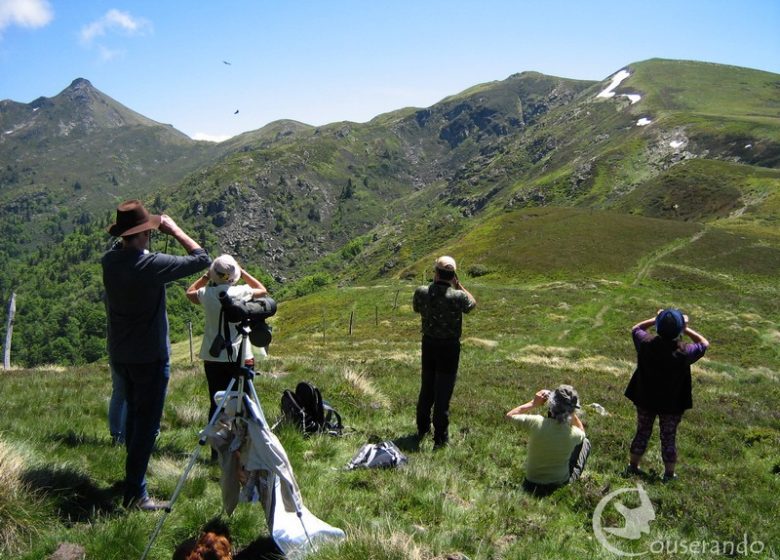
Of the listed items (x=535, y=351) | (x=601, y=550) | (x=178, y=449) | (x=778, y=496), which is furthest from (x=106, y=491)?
(x=535, y=351)

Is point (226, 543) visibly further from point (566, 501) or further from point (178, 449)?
point (566, 501)

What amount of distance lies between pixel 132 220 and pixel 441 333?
4585 mm

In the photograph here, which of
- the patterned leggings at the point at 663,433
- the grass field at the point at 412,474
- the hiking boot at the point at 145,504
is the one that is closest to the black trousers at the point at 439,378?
the grass field at the point at 412,474

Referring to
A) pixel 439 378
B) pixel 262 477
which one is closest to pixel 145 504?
pixel 262 477

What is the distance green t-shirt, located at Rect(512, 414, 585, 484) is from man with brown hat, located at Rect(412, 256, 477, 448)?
1477mm

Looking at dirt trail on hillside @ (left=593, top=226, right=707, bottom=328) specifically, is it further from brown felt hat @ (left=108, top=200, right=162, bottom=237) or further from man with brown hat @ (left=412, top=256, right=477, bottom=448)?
brown felt hat @ (left=108, top=200, right=162, bottom=237)

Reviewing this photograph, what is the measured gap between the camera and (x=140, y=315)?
512 cm

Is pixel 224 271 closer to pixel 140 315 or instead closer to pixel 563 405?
pixel 140 315

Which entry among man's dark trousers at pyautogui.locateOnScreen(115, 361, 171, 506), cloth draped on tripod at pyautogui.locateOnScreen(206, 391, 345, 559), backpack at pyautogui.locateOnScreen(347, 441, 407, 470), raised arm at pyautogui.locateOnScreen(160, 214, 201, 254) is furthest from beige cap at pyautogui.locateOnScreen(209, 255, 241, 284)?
backpack at pyautogui.locateOnScreen(347, 441, 407, 470)

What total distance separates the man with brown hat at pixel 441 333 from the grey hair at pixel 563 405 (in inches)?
59.5

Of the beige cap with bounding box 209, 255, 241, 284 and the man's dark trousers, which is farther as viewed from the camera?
the beige cap with bounding box 209, 255, 241, 284

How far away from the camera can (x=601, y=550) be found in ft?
16.9

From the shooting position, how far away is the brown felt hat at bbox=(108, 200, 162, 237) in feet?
16.4

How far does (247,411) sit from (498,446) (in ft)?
16.8
